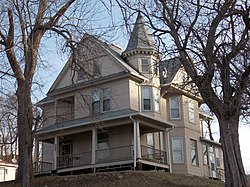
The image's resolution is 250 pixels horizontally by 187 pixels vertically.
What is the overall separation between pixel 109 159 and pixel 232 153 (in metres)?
11.2

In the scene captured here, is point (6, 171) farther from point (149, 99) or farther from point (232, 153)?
point (232, 153)

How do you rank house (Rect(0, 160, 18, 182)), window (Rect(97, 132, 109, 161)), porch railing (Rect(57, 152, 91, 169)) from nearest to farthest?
window (Rect(97, 132, 109, 161)) < porch railing (Rect(57, 152, 91, 169)) < house (Rect(0, 160, 18, 182))

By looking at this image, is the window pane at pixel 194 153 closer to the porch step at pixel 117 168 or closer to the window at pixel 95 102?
the porch step at pixel 117 168

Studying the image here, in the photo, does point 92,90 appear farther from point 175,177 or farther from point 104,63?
point 175,177

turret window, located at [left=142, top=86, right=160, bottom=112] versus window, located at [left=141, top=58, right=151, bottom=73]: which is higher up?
window, located at [left=141, top=58, right=151, bottom=73]

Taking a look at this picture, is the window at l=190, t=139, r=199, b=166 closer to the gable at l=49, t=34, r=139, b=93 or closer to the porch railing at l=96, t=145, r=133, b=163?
the porch railing at l=96, t=145, r=133, b=163

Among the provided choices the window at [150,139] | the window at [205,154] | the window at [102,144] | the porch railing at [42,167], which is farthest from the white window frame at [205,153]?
the porch railing at [42,167]

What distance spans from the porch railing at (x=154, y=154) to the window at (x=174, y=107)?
143 inches

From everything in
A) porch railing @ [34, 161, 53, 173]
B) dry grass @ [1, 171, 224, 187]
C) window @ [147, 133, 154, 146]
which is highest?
window @ [147, 133, 154, 146]

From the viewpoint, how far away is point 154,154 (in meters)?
24.8

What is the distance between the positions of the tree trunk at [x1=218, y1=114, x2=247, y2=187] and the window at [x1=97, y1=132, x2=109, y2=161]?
11565 mm

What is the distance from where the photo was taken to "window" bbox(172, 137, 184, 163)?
27.2 m

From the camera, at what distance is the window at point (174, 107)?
28188mm

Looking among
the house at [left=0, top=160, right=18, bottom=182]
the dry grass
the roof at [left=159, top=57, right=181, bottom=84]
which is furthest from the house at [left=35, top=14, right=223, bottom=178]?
the house at [left=0, top=160, right=18, bottom=182]
